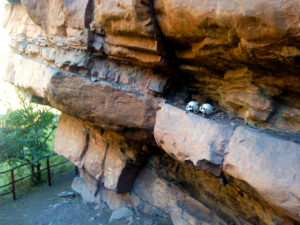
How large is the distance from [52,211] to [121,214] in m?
A: 1.76

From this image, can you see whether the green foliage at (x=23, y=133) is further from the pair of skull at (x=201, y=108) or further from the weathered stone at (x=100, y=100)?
the pair of skull at (x=201, y=108)

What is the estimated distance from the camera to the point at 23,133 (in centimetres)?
652

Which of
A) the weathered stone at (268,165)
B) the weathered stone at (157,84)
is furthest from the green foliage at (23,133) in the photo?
the weathered stone at (268,165)

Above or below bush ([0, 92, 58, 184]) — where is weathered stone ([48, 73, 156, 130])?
above

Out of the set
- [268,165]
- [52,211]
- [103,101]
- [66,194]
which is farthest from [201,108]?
[66,194]

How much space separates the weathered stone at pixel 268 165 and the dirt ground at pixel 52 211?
8.64 ft

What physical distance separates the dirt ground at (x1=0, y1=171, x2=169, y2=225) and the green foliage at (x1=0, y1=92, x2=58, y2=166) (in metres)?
1.01

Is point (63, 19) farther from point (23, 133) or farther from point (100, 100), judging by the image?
point (23, 133)

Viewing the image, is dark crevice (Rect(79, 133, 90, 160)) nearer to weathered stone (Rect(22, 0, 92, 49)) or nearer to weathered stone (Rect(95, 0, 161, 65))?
weathered stone (Rect(22, 0, 92, 49))

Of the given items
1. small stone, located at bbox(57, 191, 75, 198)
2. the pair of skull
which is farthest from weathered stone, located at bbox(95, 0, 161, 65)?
small stone, located at bbox(57, 191, 75, 198)

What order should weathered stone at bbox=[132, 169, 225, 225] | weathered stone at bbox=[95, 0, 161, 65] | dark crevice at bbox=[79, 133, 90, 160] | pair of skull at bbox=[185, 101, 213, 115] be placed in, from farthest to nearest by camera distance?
dark crevice at bbox=[79, 133, 90, 160]
weathered stone at bbox=[132, 169, 225, 225]
pair of skull at bbox=[185, 101, 213, 115]
weathered stone at bbox=[95, 0, 161, 65]

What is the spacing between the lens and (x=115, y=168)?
4824mm

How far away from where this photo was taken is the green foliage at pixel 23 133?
20.2 feet

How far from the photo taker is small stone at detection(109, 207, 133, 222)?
477cm
